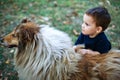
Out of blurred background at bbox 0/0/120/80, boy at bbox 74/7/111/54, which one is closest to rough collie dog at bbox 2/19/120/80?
boy at bbox 74/7/111/54

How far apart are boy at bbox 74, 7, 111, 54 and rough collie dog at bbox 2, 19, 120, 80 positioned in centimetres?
39

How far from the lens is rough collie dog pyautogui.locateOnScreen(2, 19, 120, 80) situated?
375 centimetres

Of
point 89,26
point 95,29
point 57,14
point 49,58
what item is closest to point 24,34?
point 49,58

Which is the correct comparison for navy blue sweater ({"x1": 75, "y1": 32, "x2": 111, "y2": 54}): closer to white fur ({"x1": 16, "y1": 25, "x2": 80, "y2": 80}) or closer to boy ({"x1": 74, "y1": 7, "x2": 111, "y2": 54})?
boy ({"x1": 74, "y1": 7, "x2": 111, "y2": 54})

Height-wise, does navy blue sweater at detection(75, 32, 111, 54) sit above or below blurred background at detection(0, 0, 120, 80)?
above

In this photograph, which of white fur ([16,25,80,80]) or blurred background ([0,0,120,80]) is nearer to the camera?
white fur ([16,25,80,80])

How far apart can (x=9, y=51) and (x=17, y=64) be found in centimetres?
192

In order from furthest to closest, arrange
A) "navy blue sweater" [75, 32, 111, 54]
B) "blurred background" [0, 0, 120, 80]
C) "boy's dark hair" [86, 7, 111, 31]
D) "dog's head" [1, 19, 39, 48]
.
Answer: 1. "blurred background" [0, 0, 120, 80]
2. "navy blue sweater" [75, 32, 111, 54]
3. "boy's dark hair" [86, 7, 111, 31]
4. "dog's head" [1, 19, 39, 48]

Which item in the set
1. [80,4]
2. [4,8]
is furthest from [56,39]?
[80,4]

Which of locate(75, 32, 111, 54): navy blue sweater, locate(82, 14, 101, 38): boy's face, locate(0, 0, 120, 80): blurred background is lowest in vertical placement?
locate(0, 0, 120, 80): blurred background

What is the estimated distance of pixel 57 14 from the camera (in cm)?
780

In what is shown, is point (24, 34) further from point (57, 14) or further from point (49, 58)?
point (57, 14)

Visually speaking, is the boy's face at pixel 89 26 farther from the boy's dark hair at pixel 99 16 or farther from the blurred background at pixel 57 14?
the blurred background at pixel 57 14

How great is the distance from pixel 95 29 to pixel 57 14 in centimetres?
349
